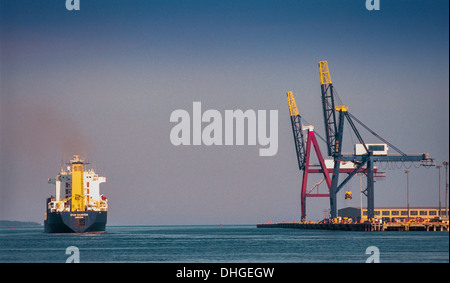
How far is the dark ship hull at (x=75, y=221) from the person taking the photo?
104812mm

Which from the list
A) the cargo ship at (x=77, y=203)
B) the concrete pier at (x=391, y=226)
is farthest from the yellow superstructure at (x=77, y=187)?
the concrete pier at (x=391, y=226)

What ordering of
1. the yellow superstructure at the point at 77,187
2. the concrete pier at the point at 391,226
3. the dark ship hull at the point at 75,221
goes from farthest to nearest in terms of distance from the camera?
the concrete pier at the point at 391,226
the yellow superstructure at the point at 77,187
the dark ship hull at the point at 75,221

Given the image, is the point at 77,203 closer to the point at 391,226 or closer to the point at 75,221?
the point at 75,221

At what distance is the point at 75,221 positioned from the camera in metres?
105

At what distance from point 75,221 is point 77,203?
5.15 metres

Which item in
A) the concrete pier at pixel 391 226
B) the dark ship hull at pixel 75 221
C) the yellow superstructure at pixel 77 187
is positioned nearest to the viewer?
the dark ship hull at pixel 75 221

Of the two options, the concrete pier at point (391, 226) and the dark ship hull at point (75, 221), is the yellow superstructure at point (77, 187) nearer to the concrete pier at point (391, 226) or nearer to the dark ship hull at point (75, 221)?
the dark ship hull at point (75, 221)

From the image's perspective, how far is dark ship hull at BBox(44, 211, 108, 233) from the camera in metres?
105

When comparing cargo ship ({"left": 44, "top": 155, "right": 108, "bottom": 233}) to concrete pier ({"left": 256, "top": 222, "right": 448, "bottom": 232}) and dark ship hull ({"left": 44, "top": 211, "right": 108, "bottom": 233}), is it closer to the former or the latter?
dark ship hull ({"left": 44, "top": 211, "right": 108, "bottom": 233})

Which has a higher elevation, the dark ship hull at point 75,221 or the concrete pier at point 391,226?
the dark ship hull at point 75,221

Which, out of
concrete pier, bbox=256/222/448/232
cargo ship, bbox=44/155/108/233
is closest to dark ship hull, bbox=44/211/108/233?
cargo ship, bbox=44/155/108/233
